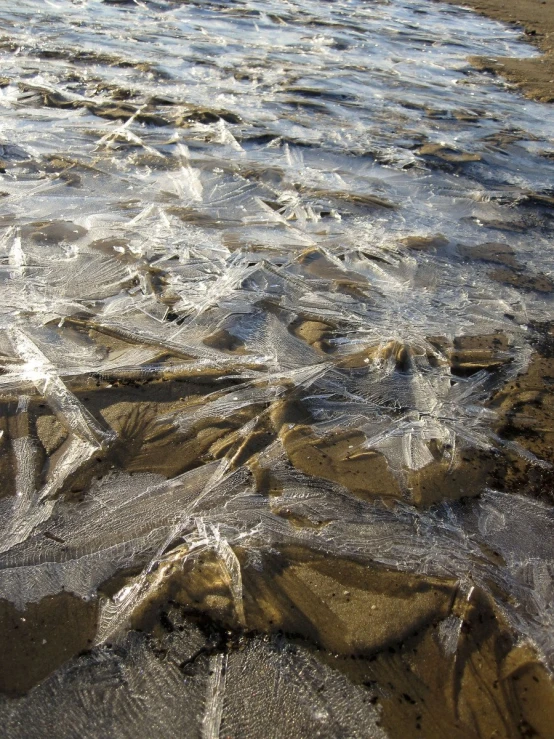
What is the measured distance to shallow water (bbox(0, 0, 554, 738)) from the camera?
212 centimetres

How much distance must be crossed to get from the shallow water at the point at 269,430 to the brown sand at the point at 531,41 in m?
3.33

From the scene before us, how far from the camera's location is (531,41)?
37.7 feet

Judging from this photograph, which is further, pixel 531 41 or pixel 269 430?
pixel 531 41

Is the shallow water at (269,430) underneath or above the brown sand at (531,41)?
underneath

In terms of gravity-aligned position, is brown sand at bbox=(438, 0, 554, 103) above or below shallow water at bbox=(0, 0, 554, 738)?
above

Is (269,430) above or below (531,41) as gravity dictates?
below

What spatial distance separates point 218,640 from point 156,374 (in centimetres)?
160

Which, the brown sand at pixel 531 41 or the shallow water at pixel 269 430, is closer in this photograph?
the shallow water at pixel 269 430

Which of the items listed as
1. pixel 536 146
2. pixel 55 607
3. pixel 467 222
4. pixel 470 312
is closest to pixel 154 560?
pixel 55 607

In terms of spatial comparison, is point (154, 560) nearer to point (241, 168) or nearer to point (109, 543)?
point (109, 543)

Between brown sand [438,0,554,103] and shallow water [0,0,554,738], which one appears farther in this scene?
brown sand [438,0,554,103]

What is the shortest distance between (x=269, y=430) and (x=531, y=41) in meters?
11.9

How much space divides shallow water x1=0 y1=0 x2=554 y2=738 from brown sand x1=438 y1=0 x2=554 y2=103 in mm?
3332

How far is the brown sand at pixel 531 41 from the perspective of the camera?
930 centimetres
